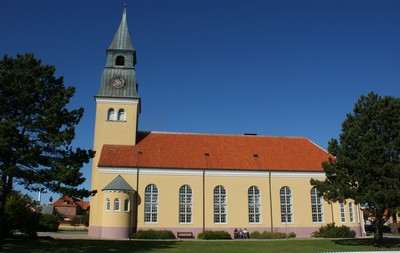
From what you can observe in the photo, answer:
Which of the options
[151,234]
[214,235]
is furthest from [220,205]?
[151,234]

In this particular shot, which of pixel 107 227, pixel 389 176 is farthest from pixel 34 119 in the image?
pixel 389 176

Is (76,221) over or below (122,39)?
below

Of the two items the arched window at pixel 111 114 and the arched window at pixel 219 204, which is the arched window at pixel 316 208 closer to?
the arched window at pixel 219 204

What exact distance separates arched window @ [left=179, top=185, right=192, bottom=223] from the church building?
0.34 ft

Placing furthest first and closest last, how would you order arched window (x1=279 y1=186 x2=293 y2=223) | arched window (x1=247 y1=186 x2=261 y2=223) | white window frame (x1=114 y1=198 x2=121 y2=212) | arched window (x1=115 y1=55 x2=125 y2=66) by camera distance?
arched window (x1=115 y1=55 x2=125 y2=66), arched window (x1=279 y1=186 x2=293 y2=223), arched window (x1=247 y1=186 x2=261 y2=223), white window frame (x1=114 y1=198 x2=121 y2=212)

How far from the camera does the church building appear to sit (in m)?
40.8

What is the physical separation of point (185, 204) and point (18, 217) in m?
16.5

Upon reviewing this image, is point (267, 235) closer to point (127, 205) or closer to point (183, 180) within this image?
point (183, 180)

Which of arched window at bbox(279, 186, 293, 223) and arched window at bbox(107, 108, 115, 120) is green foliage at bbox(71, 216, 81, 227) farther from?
arched window at bbox(279, 186, 293, 223)

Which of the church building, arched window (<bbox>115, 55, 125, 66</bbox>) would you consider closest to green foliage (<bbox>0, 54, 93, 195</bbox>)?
the church building

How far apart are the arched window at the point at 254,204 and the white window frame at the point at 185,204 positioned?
6.64 m

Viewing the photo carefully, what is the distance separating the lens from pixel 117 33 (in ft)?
153

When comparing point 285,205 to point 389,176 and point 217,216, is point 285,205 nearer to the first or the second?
point 217,216

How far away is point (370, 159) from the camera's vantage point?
96.6 feet
